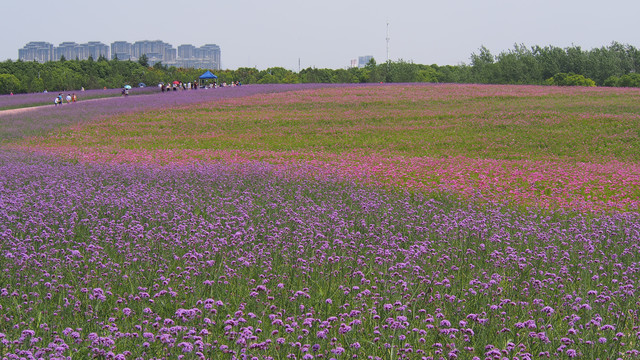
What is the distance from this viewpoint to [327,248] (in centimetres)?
761

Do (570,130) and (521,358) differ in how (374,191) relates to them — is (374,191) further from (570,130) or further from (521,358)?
(570,130)

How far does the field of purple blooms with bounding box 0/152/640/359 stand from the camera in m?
4.72

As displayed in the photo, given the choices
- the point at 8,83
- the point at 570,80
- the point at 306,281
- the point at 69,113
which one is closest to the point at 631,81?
the point at 570,80

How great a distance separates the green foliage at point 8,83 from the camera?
65500 mm

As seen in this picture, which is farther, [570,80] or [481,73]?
[481,73]

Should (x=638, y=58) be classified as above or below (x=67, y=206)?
above

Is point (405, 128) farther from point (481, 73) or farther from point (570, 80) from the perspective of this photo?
point (481, 73)

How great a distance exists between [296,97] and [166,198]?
29747 millimetres

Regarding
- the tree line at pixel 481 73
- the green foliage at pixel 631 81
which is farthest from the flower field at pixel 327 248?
the tree line at pixel 481 73

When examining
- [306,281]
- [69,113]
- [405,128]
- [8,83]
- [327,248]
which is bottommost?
[306,281]

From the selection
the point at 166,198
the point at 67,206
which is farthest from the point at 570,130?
the point at 67,206

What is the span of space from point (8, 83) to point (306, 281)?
2697 inches

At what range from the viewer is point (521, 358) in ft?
14.8

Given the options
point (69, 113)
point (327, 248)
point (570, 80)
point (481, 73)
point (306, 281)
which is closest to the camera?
point (306, 281)
